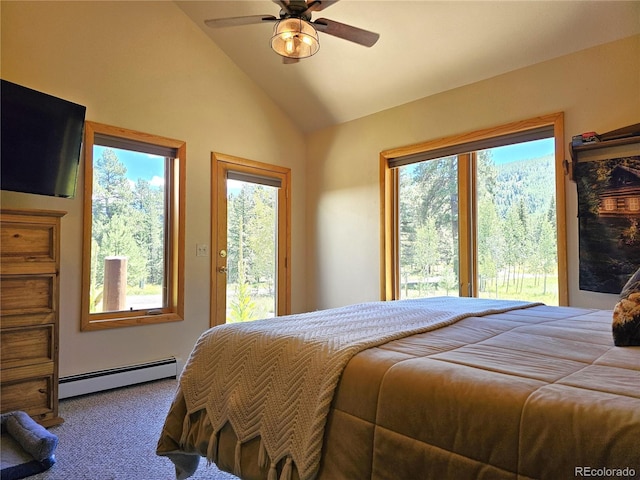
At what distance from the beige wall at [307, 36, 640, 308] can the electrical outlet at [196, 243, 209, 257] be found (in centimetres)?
125

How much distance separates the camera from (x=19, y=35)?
2750 millimetres

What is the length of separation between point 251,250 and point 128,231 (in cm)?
120

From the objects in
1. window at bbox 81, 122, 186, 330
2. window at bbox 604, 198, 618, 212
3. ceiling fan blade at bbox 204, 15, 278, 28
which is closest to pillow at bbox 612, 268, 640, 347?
window at bbox 604, 198, 618, 212

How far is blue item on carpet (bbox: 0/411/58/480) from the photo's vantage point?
5.94 ft

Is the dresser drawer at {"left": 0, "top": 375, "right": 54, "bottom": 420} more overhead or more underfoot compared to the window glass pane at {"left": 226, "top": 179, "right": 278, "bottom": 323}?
more underfoot

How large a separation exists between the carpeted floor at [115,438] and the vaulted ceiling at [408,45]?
2.97m

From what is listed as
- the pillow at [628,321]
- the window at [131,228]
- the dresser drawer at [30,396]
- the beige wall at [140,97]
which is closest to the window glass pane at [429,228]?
the beige wall at [140,97]

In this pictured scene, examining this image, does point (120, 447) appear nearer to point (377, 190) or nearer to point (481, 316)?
point (481, 316)

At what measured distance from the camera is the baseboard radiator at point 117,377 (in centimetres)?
286

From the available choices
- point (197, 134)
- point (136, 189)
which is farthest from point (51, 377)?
point (197, 134)

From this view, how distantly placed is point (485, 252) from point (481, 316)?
1.73 meters

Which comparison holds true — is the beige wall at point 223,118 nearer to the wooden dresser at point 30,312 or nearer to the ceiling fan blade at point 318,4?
the wooden dresser at point 30,312

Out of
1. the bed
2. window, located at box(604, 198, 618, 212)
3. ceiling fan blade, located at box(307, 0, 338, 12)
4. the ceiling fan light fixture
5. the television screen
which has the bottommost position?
the bed

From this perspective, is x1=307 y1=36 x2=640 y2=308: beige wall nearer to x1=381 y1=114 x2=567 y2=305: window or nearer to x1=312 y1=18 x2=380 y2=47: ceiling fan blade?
x1=381 y1=114 x2=567 y2=305: window
